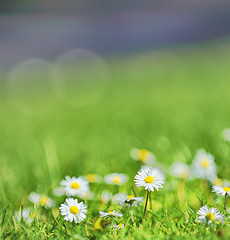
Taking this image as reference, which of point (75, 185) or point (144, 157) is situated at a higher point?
point (75, 185)

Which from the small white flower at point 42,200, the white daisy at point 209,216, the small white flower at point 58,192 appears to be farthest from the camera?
the small white flower at point 58,192

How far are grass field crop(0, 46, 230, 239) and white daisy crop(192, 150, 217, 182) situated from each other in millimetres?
62

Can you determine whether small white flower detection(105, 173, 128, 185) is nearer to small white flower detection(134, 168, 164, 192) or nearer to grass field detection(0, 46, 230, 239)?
grass field detection(0, 46, 230, 239)

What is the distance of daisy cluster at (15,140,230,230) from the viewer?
1175 mm

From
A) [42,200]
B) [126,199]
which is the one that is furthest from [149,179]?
[42,200]

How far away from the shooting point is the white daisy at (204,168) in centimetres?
158

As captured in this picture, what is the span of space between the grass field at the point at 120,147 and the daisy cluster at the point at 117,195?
0.02m

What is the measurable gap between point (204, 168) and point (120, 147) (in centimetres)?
97

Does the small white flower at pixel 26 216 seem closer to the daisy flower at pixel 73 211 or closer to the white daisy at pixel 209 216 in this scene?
the daisy flower at pixel 73 211

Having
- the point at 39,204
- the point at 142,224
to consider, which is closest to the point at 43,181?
the point at 39,204

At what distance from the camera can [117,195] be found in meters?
1.41

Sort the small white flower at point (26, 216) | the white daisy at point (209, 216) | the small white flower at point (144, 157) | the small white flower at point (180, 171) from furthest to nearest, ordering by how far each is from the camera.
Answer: the small white flower at point (144, 157) < the small white flower at point (180, 171) < the small white flower at point (26, 216) < the white daisy at point (209, 216)

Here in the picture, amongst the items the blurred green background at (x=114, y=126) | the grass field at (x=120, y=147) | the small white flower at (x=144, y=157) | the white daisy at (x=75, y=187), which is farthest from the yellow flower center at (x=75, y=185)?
the small white flower at (x=144, y=157)

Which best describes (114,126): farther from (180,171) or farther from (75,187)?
(75,187)
